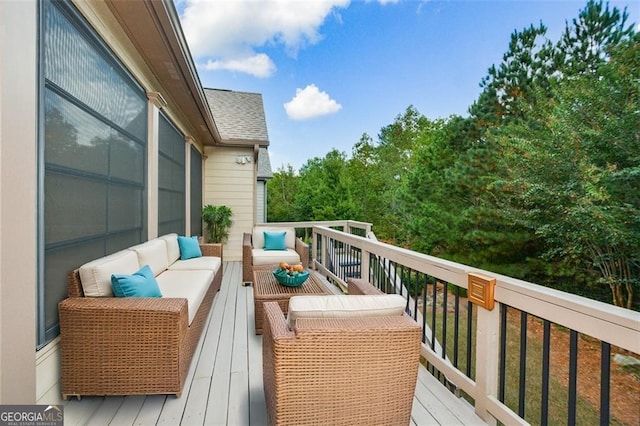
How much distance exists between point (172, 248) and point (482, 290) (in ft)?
12.7

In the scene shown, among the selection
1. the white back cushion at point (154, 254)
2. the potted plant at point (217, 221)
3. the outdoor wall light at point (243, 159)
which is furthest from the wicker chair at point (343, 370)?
the outdoor wall light at point (243, 159)

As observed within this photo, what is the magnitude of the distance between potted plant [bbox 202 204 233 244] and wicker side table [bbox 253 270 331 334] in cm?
390

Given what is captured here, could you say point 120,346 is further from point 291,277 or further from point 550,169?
point 550,169

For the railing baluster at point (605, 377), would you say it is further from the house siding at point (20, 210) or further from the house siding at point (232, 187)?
the house siding at point (232, 187)

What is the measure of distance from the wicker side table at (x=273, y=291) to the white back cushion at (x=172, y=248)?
3.96 ft

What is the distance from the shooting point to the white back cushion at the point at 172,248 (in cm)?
405

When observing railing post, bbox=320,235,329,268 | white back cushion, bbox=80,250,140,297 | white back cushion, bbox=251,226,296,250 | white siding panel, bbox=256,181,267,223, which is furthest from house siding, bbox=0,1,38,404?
white siding panel, bbox=256,181,267,223

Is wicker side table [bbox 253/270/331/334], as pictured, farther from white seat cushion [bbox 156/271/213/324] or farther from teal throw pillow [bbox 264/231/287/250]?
teal throw pillow [bbox 264/231/287/250]

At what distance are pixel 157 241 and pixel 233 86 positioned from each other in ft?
28.4

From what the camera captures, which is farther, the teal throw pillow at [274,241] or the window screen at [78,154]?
the teal throw pillow at [274,241]

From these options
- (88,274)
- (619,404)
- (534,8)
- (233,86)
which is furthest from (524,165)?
(233,86)

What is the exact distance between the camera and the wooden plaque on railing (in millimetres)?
1825

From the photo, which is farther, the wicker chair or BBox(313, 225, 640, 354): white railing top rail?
the wicker chair

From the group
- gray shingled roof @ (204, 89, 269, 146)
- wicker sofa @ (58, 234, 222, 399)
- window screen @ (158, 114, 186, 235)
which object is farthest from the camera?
gray shingled roof @ (204, 89, 269, 146)
